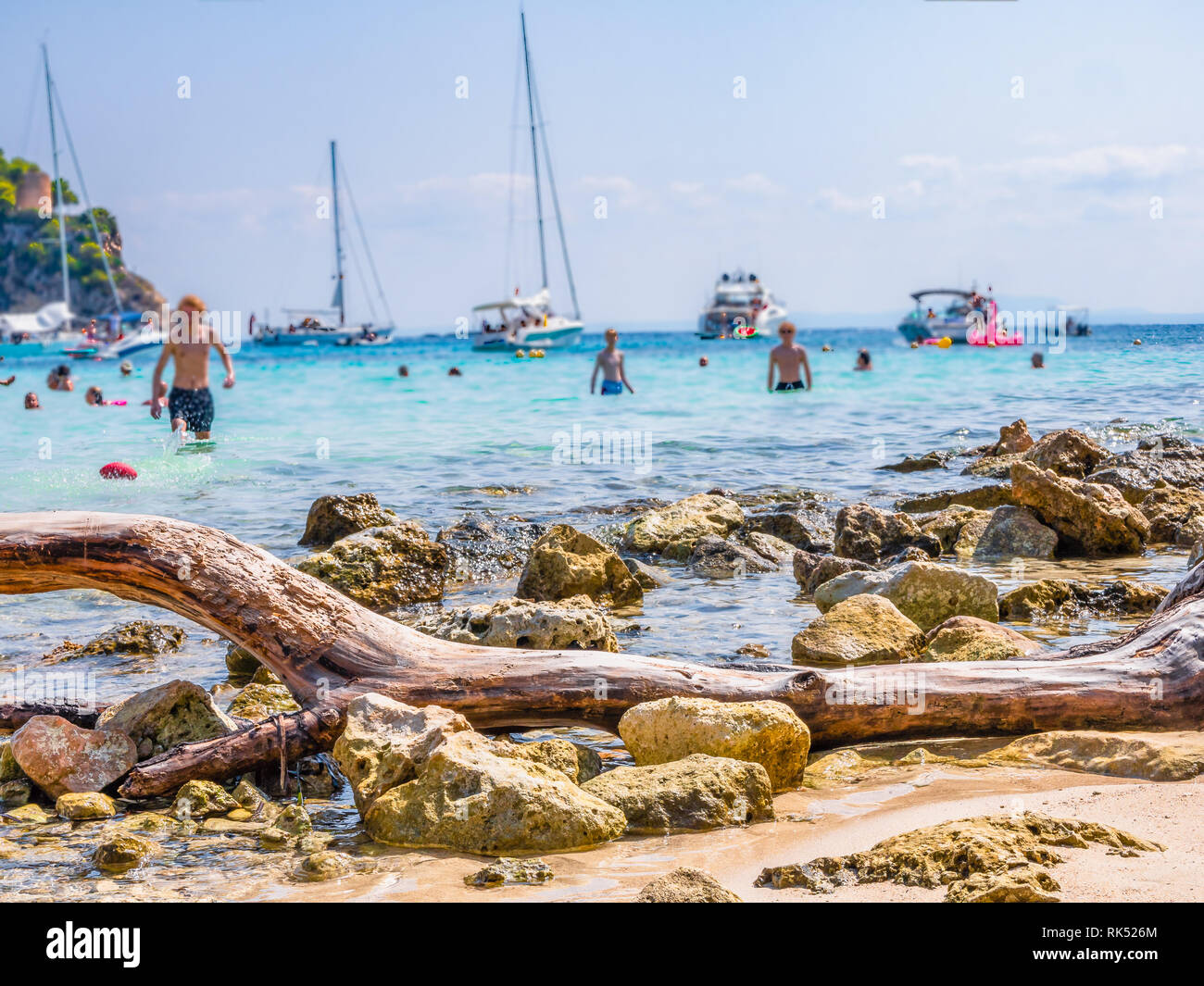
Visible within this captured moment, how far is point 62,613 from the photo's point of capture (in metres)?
7.56

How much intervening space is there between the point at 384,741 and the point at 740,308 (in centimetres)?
7103

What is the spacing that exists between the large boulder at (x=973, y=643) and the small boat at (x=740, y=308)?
67683 millimetres

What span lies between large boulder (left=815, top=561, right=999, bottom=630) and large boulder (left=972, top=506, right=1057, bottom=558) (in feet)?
8.45

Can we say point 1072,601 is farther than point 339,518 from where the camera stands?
No

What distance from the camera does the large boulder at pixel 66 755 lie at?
414 centimetres

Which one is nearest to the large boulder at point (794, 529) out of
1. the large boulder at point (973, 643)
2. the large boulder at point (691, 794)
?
→ the large boulder at point (973, 643)

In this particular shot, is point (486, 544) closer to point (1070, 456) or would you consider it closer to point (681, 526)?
point (681, 526)

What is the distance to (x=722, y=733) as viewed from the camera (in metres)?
4.14

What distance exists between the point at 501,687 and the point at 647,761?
27.7 inches

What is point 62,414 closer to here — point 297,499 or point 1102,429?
point 297,499

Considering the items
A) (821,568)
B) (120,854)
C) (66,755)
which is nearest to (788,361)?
(821,568)

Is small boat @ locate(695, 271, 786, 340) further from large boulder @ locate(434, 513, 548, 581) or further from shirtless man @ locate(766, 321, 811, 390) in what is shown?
large boulder @ locate(434, 513, 548, 581)

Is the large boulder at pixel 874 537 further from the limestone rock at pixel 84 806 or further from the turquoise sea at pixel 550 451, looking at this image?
the limestone rock at pixel 84 806
